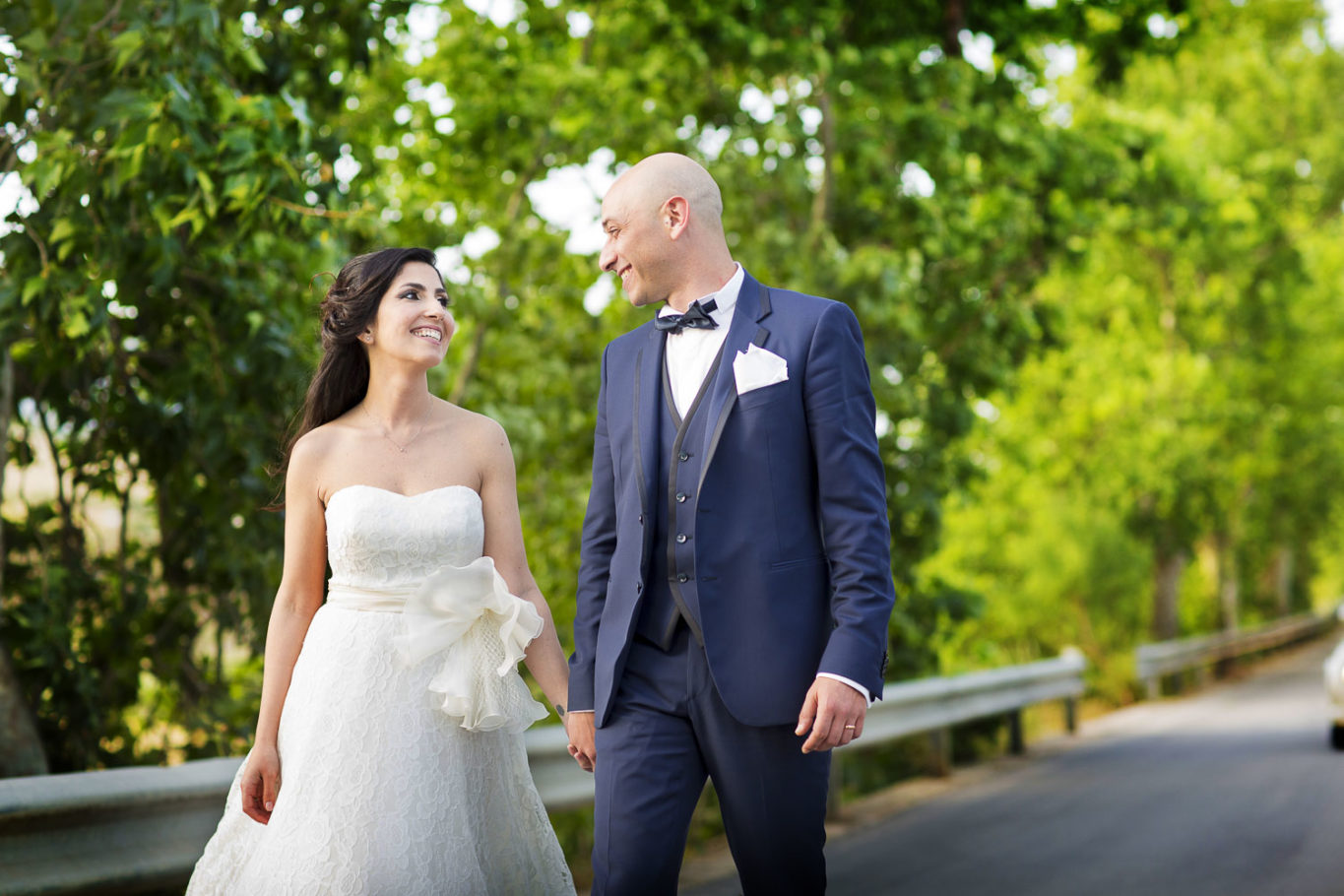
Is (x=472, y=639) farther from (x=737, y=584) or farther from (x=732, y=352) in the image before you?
(x=732, y=352)

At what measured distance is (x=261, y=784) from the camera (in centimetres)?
340

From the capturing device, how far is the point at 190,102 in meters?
5.00

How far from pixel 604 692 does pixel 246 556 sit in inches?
144

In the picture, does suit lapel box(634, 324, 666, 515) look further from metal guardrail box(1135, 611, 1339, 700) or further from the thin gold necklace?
metal guardrail box(1135, 611, 1339, 700)

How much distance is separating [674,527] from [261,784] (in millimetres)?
1198

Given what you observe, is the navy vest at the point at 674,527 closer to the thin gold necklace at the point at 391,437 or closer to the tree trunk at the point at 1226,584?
the thin gold necklace at the point at 391,437

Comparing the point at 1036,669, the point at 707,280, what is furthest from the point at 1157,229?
the point at 707,280

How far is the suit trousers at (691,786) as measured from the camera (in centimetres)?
313

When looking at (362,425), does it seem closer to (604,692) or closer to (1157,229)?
(604,692)

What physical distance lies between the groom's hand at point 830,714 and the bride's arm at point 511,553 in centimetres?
89

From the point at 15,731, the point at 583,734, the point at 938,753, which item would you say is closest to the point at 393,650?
the point at 583,734

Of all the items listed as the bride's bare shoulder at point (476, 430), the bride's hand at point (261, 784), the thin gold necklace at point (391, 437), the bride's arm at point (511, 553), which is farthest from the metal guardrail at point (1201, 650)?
the bride's hand at point (261, 784)

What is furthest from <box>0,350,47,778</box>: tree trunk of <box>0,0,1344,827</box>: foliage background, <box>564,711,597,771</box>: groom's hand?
<box>564,711,597,771</box>: groom's hand

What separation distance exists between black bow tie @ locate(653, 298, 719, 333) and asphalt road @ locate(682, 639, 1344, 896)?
11.6ft
